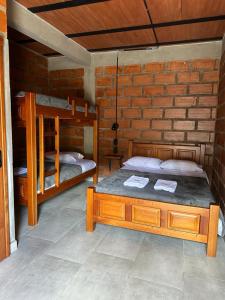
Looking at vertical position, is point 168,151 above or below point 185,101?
below

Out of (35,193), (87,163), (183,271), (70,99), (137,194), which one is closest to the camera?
(183,271)

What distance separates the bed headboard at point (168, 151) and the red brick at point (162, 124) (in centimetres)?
34

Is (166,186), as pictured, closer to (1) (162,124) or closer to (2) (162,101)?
(1) (162,124)

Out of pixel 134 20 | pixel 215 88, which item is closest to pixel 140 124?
pixel 215 88

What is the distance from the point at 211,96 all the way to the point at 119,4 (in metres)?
2.18

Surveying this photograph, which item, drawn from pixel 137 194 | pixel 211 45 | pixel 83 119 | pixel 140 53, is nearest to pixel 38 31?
pixel 83 119

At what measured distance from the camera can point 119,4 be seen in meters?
2.55

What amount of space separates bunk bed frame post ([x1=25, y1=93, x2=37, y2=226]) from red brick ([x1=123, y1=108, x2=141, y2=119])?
2.15 meters

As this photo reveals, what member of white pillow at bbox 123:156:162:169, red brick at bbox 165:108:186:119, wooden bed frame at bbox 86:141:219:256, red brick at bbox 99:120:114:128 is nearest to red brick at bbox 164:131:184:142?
red brick at bbox 165:108:186:119

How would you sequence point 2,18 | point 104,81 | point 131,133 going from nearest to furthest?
point 2,18 < point 131,133 < point 104,81

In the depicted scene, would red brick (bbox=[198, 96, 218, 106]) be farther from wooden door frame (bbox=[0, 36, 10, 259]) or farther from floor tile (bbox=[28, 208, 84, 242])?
wooden door frame (bbox=[0, 36, 10, 259])

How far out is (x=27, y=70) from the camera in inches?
168

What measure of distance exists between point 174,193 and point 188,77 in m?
2.38

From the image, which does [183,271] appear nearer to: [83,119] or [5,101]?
[5,101]
